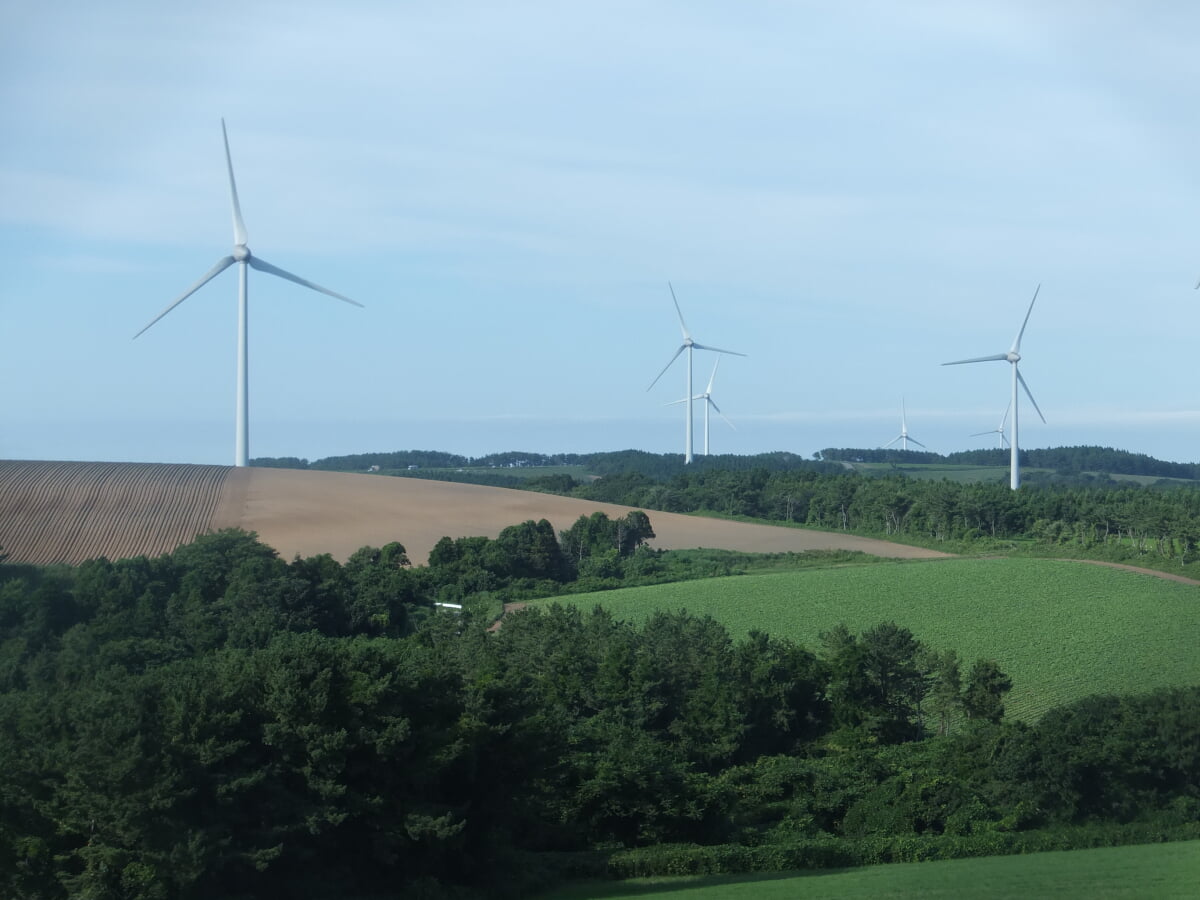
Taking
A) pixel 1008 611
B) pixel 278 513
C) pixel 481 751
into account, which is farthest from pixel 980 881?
pixel 278 513

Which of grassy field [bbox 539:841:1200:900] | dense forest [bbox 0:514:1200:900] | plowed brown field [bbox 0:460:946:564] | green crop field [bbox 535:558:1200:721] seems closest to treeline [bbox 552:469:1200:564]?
plowed brown field [bbox 0:460:946:564]

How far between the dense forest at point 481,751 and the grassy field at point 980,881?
173cm

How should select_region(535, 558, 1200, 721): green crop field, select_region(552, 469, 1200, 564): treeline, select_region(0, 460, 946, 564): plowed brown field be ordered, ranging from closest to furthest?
select_region(535, 558, 1200, 721): green crop field, select_region(0, 460, 946, 564): plowed brown field, select_region(552, 469, 1200, 564): treeline

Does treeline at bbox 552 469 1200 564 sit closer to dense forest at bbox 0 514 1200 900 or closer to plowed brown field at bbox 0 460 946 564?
plowed brown field at bbox 0 460 946 564

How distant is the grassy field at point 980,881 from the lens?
25.0 metres

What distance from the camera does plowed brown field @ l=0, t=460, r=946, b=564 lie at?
269 ft

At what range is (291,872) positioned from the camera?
28.1m

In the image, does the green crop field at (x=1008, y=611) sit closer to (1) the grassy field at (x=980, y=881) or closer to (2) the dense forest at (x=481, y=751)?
(2) the dense forest at (x=481, y=751)

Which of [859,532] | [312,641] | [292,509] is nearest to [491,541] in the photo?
[292,509]

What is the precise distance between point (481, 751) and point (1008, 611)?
47.9m

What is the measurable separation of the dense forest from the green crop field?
7307 millimetres

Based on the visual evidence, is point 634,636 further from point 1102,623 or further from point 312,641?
point 1102,623

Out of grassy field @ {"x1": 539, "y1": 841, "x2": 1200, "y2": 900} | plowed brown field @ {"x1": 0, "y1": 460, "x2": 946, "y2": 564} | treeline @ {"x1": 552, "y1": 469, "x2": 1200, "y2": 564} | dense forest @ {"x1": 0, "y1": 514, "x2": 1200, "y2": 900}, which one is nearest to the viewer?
grassy field @ {"x1": 539, "y1": 841, "x2": 1200, "y2": 900}

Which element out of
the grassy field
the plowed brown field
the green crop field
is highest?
the plowed brown field
